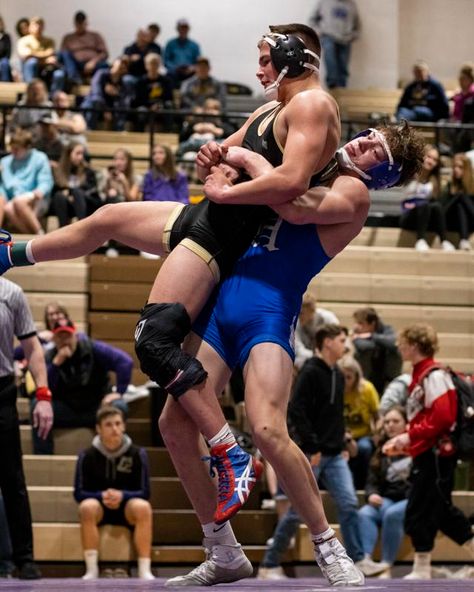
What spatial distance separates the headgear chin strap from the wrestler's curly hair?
0.9 inches

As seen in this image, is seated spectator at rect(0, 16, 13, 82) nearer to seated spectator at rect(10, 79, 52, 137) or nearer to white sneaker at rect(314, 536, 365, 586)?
seated spectator at rect(10, 79, 52, 137)

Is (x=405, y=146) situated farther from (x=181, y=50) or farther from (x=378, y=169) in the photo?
(x=181, y=50)

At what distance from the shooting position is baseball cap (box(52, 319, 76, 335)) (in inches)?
360

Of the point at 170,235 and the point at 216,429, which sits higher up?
the point at 170,235

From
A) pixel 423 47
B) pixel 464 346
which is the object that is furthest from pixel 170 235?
pixel 423 47

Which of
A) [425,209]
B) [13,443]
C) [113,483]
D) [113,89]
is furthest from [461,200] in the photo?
[13,443]

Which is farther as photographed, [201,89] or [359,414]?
[201,89]

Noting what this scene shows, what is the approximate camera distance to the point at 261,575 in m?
8.34

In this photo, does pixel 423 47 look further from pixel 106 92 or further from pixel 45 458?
pixel 45 458

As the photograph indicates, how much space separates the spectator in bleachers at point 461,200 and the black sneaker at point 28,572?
707cm

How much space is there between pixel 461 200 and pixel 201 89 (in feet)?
13.7

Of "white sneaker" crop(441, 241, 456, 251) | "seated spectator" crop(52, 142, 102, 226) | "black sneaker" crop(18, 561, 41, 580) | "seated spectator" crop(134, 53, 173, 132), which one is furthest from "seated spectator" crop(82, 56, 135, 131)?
"black sneaker" crop(18, 561, 41, 580)

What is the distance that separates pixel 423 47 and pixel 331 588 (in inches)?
624

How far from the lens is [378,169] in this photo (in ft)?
15.2
